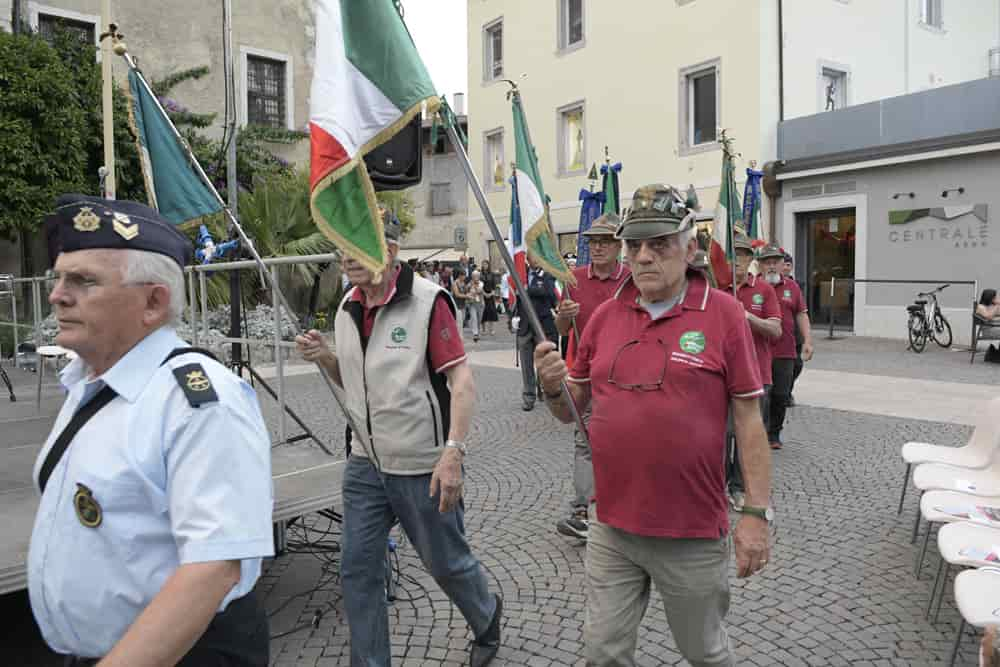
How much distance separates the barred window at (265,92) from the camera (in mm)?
23266

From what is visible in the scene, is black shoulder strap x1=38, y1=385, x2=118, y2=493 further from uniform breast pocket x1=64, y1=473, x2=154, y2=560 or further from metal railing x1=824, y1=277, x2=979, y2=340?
metal railing x1=824, y1=277, x2=979, y2=340

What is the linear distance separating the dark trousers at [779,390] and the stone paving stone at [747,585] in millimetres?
310

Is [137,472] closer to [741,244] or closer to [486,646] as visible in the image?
[486,646]

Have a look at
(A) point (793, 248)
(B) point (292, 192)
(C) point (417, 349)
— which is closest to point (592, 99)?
(A) point (793, 248)

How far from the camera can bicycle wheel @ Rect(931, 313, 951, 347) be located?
1538cm

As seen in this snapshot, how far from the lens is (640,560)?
8.70ft

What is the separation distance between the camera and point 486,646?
3438 mm

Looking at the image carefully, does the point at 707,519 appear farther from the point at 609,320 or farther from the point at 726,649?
the point at 609,320

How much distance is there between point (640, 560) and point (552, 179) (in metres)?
23.9

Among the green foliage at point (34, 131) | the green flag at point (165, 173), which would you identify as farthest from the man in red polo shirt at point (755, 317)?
the green foliage at point (34, 131)

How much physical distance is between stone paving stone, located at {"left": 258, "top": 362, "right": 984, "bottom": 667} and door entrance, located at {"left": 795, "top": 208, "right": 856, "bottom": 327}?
41.6 feet

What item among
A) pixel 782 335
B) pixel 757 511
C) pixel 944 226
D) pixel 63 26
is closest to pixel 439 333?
pixel 757 511

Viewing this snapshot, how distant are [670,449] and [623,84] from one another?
2206 cm

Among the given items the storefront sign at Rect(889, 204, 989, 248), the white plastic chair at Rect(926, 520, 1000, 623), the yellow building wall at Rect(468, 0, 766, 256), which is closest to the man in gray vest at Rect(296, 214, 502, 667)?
the white plastic chair at Rect(926, 520, 1000, 623)
